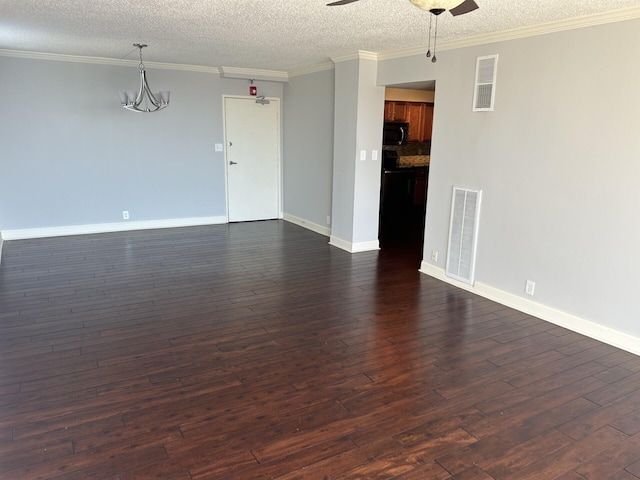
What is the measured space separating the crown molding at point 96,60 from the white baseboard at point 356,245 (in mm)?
3240

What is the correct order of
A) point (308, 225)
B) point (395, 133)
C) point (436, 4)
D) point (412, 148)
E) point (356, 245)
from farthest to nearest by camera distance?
point (412, 148), point (395, 133), point (308, 225), point (356, 245), point (436, 4)

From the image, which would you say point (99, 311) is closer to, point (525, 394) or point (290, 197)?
point (525, 394)

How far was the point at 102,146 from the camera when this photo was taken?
6434 millimetres

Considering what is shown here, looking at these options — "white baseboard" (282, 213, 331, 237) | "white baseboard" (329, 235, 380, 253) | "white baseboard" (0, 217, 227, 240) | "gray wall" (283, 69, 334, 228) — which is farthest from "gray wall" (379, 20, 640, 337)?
"white baseboard" (0, 217, 227, 240)

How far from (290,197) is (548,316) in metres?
4.68

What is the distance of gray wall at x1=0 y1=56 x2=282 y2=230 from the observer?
595 cm

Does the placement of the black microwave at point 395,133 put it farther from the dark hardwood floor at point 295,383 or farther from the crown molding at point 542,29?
the dark hardwood floor at point 295,383

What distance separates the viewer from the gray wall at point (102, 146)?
19.5ft

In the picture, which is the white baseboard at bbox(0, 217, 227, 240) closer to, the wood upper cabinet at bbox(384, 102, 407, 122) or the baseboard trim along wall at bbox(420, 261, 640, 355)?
the wood upper cabinet at bbox(384, 102, 407, 122)

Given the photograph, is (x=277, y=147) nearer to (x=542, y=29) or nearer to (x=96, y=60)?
(x=96, y=60)

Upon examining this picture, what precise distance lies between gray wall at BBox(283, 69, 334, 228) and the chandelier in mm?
1933

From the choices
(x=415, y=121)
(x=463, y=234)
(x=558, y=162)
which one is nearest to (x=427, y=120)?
(x=415, y=121)

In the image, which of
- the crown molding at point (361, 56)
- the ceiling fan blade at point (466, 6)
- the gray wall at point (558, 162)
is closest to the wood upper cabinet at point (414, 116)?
the crown molding at point (361, 56)

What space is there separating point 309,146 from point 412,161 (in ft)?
7.57
